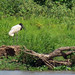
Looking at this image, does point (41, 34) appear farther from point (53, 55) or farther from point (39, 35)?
point (53, 55)

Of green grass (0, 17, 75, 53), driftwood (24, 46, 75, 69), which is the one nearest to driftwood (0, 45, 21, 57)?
green grass (0, 17, 75, 53)

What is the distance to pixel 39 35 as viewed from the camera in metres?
10.6

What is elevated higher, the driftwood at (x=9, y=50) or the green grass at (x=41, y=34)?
the green grass at (x=41, y=34)

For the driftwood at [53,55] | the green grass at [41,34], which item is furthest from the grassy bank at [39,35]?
the driftwood at [53,55]

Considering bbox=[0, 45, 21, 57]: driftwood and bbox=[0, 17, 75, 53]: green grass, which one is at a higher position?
bbox=[0, 17, 75, 53]: green grass

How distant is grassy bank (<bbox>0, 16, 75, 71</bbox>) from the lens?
838 cm

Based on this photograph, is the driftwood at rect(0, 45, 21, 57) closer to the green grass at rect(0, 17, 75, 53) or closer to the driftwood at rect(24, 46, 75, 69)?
the green grass at rect(0, 17, 75, 53)

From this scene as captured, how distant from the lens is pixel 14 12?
1452 centimetres

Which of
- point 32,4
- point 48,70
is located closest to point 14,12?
point 32,4

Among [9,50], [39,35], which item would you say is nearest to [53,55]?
[9,50]

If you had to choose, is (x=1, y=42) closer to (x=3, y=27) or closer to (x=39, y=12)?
(x=3, y=27)

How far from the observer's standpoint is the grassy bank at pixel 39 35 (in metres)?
8.38

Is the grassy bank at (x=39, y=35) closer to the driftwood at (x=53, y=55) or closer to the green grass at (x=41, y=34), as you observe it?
the green grass at (x=41, y=34)

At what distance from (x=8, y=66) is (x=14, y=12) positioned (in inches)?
266
